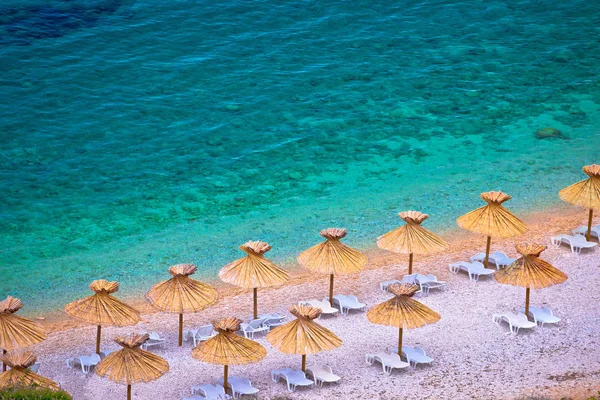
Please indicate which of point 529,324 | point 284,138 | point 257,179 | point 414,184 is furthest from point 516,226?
point 284,138

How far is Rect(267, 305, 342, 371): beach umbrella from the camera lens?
1591 centimetres

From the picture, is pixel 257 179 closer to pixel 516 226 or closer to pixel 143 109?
pixel 143 109

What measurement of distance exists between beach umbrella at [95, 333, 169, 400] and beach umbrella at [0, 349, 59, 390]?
1050mm

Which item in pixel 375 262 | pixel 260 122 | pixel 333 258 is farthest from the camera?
pixel 260 122

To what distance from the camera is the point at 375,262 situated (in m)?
22.0

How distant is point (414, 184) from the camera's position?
26.7 m

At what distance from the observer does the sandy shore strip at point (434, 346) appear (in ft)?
53.4

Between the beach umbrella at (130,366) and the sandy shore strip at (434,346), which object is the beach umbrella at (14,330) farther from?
the beach umbrella at (130,366)

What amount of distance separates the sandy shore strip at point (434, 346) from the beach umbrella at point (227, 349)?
3.52 feet

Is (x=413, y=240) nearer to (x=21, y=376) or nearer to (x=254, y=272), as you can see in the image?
(x=254, y=272)

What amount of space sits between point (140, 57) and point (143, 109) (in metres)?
4.51

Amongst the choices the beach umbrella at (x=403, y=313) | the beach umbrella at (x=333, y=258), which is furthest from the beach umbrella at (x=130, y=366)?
the beach umbrella at (x=333, y=258)

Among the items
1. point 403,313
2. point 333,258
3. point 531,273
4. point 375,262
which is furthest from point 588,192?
point 403,313

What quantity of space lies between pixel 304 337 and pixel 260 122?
16.4 metres
